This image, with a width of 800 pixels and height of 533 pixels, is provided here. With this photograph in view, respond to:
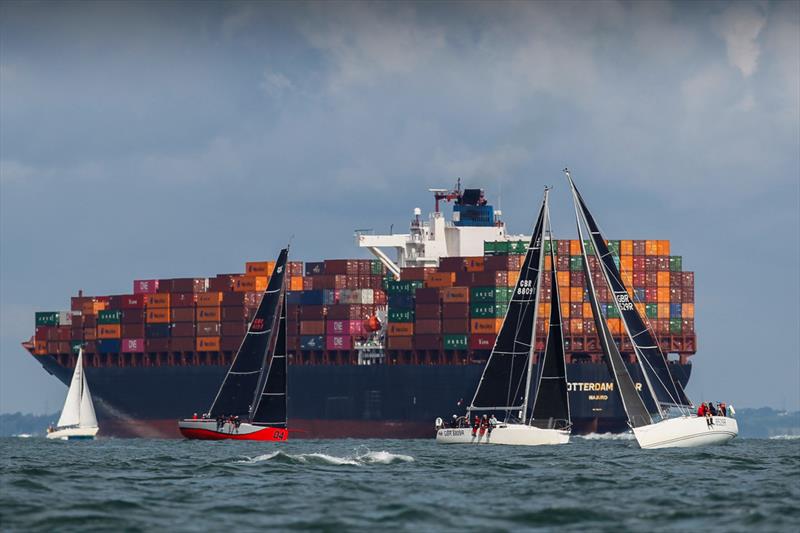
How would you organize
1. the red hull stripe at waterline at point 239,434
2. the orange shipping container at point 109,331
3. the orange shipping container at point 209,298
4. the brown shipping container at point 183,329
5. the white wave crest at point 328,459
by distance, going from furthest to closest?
the orange shipping container at point 109,331 → the brown shipping container at point 183,329 → the orange shipping container at point 209,298 → the red hull stripe at waterline at point 239,434 → the white wave crest at point 328,459

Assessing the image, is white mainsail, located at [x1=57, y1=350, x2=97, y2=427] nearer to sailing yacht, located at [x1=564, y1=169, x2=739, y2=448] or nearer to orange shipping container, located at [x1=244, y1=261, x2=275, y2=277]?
orange shipping container, located at [x1=244, y1=261, x2=275, y2=277]

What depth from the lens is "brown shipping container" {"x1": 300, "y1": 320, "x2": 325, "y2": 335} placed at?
119188mm

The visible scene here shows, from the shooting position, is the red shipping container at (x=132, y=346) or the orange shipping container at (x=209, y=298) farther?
the red shipping container at (x=132, y=346)

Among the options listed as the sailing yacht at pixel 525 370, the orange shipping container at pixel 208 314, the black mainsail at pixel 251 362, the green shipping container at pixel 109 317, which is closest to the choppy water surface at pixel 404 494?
the sailing yacht at pixel 525 370

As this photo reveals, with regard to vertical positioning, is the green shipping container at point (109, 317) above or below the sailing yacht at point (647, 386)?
above

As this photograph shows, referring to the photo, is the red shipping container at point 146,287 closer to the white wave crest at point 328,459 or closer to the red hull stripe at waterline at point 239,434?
the red hull stripe at waterline at point 239,434

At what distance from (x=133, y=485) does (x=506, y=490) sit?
9834 mm

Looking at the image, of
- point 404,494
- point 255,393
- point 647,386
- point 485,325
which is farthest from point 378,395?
point 404,494

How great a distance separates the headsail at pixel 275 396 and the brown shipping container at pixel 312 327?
27.9 metres

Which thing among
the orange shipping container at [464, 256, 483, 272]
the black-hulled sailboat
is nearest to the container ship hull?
the orange shipping container at [464, 256, 483, 272]

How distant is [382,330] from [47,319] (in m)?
34.8

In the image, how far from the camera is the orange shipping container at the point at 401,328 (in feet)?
381

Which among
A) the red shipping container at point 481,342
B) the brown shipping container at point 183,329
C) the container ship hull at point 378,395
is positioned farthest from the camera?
the brown shipping container at point 183,329

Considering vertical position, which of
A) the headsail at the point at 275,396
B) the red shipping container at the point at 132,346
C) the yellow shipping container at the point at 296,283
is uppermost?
the yellow shipping container at the point at 296,283
